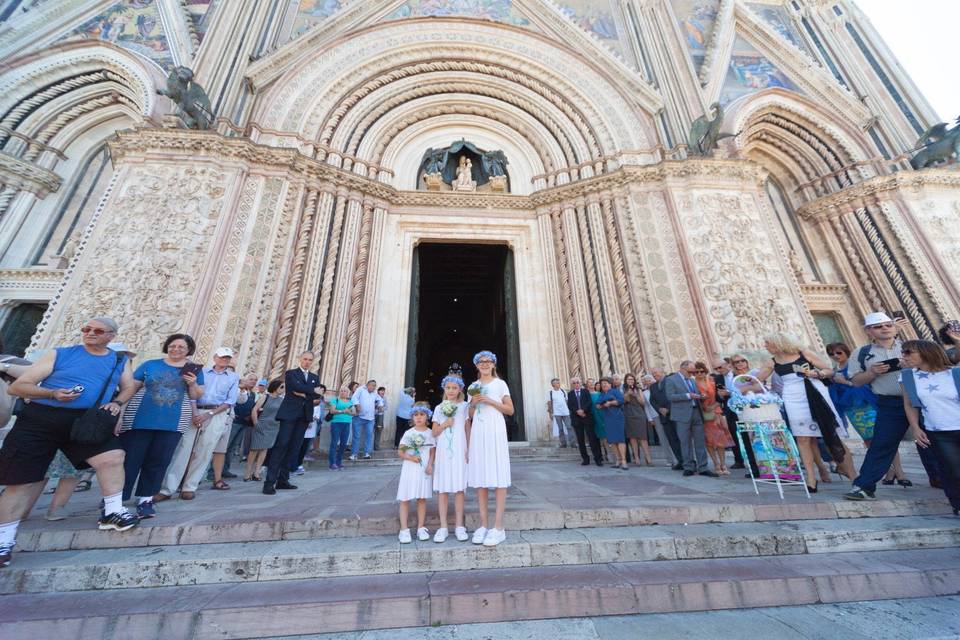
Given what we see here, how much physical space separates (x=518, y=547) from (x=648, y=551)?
90 cm

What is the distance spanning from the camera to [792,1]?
14.8 metres

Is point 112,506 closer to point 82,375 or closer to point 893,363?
point 82,375

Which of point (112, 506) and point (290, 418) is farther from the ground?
point (290, 418)

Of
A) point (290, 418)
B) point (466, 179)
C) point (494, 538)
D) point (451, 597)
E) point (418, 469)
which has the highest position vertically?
point (466, 179)

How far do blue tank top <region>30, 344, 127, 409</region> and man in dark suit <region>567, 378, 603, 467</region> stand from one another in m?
5.67

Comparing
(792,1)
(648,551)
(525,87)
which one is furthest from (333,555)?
(792,1)

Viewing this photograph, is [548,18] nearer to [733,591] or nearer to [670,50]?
[670,50]

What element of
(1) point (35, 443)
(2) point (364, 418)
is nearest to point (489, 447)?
(1) point (35, 443)

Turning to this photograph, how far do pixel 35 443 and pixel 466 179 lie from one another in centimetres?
1090

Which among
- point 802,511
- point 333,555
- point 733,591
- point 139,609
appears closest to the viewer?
point 139,609

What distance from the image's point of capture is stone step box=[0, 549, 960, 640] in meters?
1.85

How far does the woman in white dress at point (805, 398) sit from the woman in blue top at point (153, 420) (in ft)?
19.4

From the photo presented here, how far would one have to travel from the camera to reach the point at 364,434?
24.7 ft

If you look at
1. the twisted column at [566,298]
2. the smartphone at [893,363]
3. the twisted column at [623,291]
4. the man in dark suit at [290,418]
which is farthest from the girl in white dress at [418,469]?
the twisted column at [623,291]
